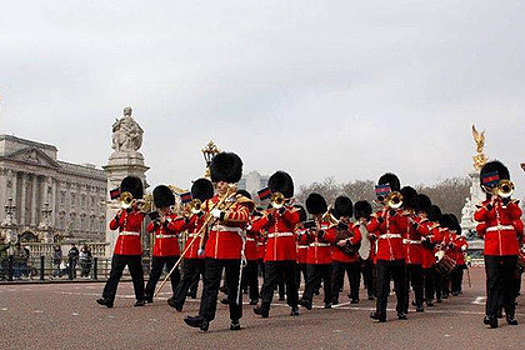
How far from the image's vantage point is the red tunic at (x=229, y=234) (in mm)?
8930

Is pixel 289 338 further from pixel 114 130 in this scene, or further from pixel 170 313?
pixel 114 130

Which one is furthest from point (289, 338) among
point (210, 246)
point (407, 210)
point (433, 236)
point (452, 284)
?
point (452, 284)

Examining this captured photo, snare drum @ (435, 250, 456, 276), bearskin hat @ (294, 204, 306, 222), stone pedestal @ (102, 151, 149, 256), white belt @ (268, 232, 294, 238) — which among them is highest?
stone pedestal @ (102, 151, 149, 256)

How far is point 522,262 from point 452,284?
5.30 m

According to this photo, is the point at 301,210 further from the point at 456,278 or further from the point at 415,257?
the point at 456,278

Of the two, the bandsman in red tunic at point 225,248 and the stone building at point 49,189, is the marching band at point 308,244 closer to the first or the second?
the bandsman in red tunic at point 225,248

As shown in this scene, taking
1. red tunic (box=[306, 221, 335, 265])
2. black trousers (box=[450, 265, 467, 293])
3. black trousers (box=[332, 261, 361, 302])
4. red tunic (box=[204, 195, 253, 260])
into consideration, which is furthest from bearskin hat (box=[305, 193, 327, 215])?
black trousers (box=[450, 265, 467, 293])

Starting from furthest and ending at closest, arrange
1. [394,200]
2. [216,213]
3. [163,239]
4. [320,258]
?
[163,239], [320,258], [394,200], [216,213]

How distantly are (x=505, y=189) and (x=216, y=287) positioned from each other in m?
3.81

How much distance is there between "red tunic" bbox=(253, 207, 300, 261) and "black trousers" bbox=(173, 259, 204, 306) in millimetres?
1303

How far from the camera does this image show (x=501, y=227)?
31.3 feet

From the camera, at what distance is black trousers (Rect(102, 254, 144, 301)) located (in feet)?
38.3

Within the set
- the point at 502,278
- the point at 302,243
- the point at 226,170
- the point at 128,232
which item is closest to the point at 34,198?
the point at 302,243

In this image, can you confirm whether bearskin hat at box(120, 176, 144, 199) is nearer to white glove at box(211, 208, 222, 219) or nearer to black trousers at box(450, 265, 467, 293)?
white glove at box(211, 208, 222, 219)
